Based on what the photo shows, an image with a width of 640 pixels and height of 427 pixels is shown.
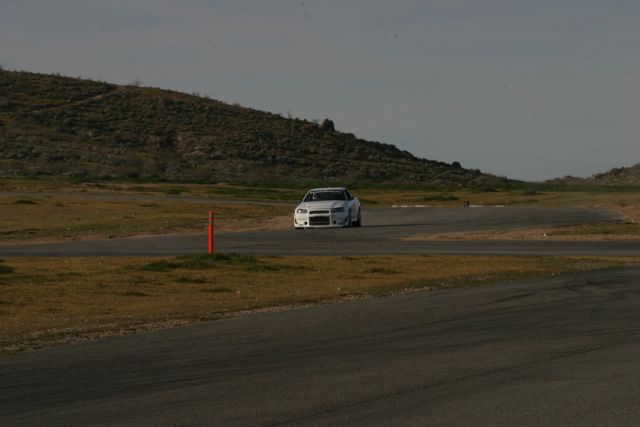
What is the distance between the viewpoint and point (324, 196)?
41.6 m

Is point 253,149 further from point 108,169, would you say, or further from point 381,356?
point 381,356

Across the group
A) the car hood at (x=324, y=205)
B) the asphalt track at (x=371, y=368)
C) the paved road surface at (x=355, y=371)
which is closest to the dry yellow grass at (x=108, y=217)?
the car hood at (x=324, y=205)

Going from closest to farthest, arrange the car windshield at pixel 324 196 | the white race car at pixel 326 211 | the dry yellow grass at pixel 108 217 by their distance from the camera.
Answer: the white race car at pixel 326 211
the dry yellow grass at pixel 108 217
the car windshield at pixel 324 196

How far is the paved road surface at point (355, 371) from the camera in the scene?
28.7 feet

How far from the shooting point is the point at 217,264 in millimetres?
25125

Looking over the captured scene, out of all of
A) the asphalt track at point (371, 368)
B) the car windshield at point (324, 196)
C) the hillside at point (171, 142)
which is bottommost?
the asphalt track at point (371, 368)

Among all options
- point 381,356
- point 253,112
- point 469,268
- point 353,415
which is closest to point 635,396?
point 353,415

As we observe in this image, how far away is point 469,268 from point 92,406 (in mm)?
15910

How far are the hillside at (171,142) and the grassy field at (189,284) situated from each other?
66.5 m

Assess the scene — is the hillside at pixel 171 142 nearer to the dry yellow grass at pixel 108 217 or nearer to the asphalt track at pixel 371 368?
the dry yellow grass at pixel 108 217

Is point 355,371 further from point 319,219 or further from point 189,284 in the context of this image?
point 319,219

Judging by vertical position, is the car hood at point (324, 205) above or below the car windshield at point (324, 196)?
below

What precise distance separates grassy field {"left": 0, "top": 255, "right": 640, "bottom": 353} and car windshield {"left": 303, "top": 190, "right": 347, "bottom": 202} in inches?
532

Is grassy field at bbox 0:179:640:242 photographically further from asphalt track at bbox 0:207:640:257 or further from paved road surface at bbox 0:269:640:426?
paved road surface at bbox 0:269:640:426
